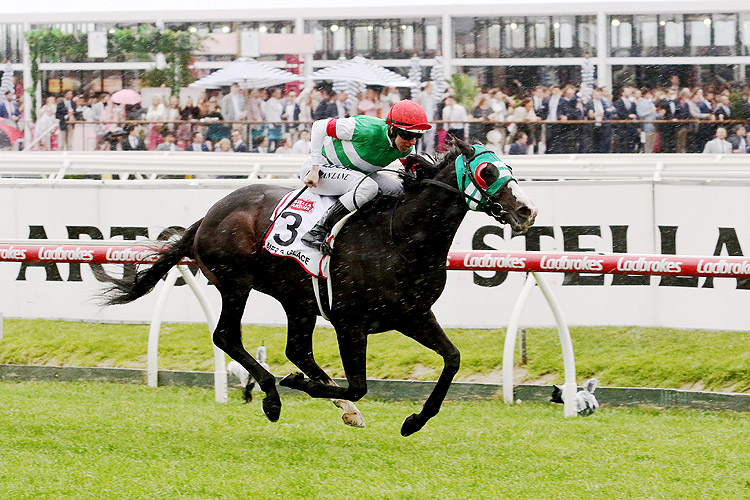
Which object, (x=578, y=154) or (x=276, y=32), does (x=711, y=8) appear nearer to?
(x=578, y=154)

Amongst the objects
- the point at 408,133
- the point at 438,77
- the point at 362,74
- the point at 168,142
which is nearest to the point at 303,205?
the point at 408,133

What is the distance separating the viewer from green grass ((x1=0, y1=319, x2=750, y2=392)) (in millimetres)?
7074

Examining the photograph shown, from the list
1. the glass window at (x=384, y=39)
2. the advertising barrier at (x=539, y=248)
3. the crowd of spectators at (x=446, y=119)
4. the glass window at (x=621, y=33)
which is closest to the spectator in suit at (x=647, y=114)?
the crowd of spectators at (x=446, y=119)

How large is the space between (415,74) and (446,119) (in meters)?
1.73

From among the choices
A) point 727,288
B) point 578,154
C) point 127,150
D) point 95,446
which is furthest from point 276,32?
point 95,446

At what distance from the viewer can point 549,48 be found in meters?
13.5

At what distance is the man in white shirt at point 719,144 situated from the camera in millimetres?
11258

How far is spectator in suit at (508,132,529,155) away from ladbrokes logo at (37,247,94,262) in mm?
5953

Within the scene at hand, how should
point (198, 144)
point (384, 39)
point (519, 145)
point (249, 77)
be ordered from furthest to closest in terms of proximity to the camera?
point (384, 39)
point (249, 77)
point (198, 144)
point (519, 145)

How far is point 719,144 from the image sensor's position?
444 inches

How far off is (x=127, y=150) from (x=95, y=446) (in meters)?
7.94

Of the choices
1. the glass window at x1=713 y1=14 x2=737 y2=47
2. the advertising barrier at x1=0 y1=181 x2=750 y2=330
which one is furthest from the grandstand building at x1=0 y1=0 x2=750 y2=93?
the advertising barrier at x1=0 y1=181 x2=750 y2=330

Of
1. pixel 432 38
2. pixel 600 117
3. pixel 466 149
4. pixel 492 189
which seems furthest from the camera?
pixel 432 38

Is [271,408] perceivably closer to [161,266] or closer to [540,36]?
[161,266]
